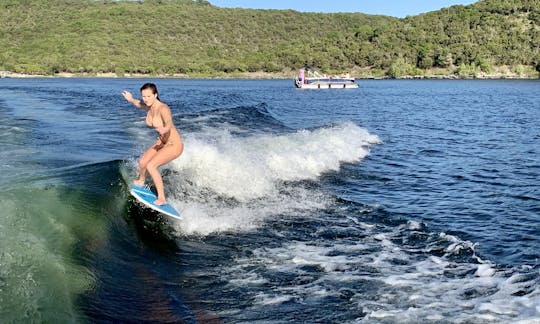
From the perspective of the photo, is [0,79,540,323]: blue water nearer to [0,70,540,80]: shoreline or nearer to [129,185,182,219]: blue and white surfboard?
[129,185,182,219]: blue and white surfboard

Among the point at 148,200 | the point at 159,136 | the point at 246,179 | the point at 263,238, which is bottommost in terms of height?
the point at 263,238

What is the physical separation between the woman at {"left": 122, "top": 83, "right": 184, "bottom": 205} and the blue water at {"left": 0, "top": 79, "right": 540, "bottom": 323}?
47.7 inches

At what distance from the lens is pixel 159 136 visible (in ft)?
31.1

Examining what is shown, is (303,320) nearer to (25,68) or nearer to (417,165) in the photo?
(417,165)

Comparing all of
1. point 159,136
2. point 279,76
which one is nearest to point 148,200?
point 159,136

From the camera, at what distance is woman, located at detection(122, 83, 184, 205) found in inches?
359

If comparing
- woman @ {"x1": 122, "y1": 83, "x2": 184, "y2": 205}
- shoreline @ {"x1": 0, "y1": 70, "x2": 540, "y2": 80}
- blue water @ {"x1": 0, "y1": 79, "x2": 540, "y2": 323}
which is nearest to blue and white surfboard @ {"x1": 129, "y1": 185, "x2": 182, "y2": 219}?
woman @ {"x1": 122, "y1": 83, "x2": 184, "y2": 205}

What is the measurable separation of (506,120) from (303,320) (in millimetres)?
35725

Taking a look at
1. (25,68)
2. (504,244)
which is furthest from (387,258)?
(25,68)

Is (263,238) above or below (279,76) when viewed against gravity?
below

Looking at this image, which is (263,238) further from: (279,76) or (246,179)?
(279,76)

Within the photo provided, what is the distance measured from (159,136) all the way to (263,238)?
9.03 ft

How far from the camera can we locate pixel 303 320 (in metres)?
6.58

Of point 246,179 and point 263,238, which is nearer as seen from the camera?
point 263,238
